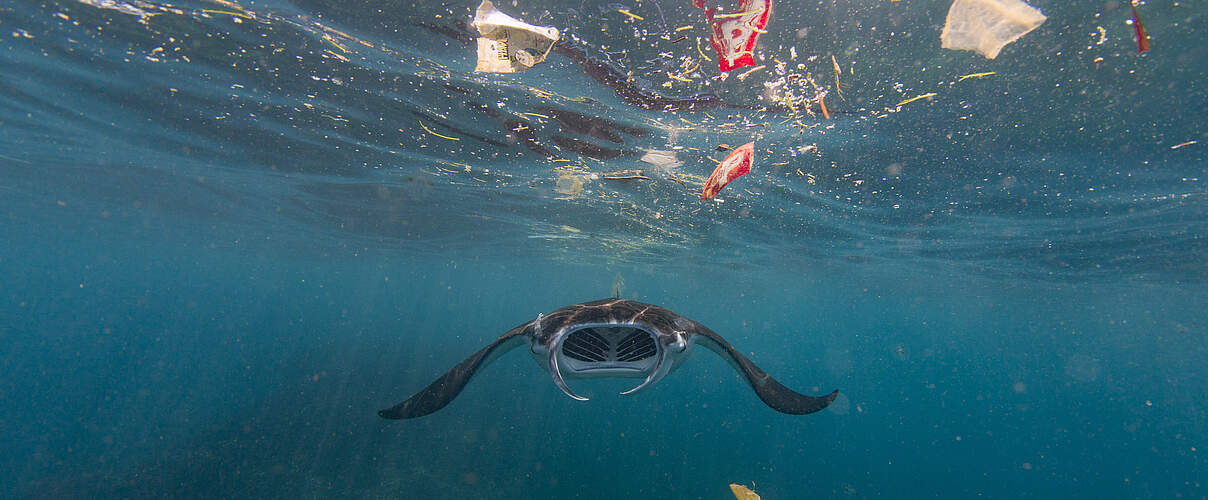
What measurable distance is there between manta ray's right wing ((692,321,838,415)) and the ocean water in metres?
4.36

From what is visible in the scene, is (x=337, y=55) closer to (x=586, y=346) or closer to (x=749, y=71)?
(x=586, y=346)

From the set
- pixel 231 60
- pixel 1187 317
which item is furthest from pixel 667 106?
pixel 1187 317

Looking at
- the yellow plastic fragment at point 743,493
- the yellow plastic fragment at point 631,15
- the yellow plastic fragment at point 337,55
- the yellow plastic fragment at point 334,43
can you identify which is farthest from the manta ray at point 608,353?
the yellow plastic fragment at point 337,55

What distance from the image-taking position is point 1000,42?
500 cm

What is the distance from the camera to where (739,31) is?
435 cm

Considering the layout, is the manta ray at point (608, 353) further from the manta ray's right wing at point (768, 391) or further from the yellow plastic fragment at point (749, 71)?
the yellow plastic fragment at point (749, 71)

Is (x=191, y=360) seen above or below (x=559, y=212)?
below

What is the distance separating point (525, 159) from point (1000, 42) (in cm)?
1064

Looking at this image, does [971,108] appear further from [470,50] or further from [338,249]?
[338,249]

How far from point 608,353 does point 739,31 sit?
400cm

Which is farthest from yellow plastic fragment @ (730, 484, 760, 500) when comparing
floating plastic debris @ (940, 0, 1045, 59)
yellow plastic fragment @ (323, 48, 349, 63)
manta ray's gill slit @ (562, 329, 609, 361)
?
yellow plastic fragment @ (323, 48, 349, 63)

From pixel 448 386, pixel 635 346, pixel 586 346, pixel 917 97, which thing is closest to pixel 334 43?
pixel 448 386

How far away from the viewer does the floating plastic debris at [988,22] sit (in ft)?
14.7

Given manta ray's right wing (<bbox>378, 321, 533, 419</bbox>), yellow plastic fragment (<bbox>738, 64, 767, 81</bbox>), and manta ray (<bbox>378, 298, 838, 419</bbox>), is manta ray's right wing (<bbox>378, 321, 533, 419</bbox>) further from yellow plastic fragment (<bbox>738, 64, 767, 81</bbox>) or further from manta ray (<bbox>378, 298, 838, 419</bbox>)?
yellow plastic fragment (<bbox>738, 64, 767, 81</bbox>)
